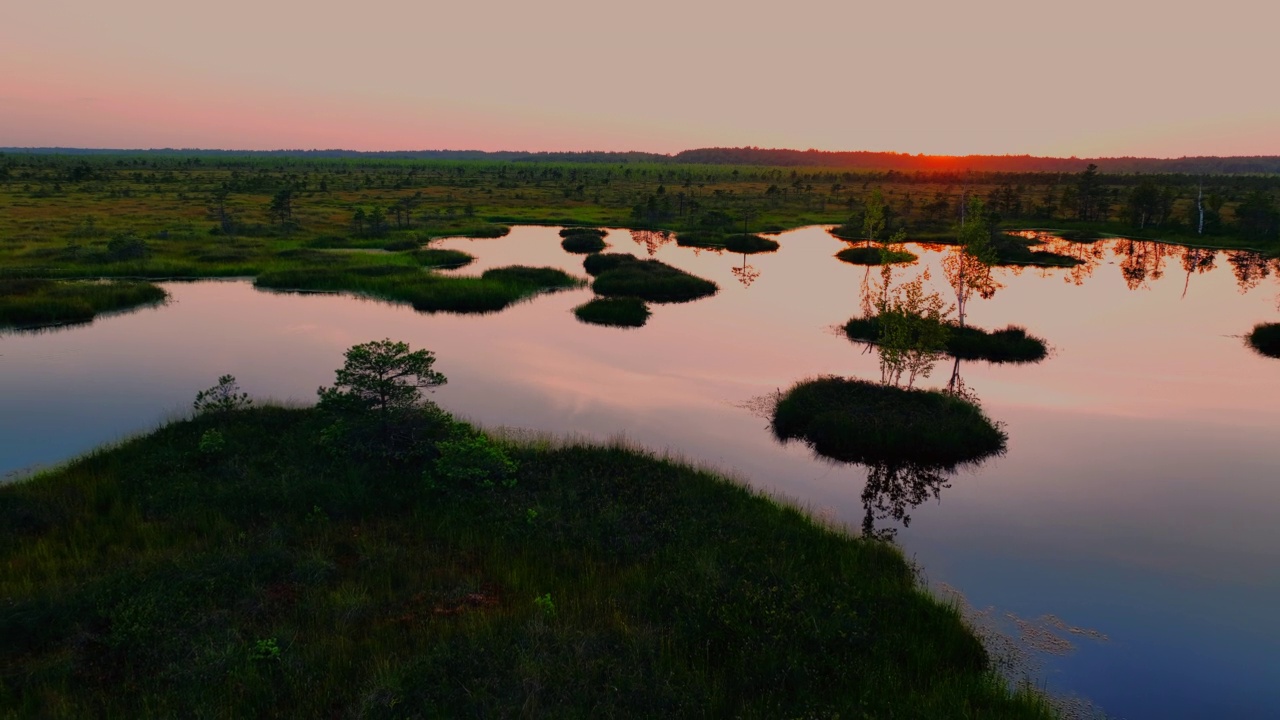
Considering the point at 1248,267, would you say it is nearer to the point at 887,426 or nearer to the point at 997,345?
the point at 997,345

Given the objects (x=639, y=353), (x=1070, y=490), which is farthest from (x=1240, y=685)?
(x=639, y=353)

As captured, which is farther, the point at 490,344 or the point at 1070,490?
the point at 490,344

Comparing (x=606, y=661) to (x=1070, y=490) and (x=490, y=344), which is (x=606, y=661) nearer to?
(x=1070, y=490)

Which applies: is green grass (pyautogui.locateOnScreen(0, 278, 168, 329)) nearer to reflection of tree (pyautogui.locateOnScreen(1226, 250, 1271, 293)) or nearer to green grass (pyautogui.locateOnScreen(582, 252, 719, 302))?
green grass (pyautogui.locateOnScreen(582, 252, 719, 302))

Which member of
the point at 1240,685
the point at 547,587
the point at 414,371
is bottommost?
the point at 1240,685

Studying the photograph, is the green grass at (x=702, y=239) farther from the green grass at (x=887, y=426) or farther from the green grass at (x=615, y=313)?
the green grass at (x=887, y=426)

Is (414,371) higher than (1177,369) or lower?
higher

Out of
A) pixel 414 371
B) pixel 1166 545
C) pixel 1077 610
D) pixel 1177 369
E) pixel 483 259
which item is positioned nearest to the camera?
pixel 1077 610
